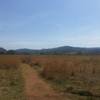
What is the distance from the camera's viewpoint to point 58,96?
1335cm

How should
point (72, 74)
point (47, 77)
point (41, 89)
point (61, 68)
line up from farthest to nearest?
point (61, 68) < point (72, 74) < point (47, 77) < point (41, 89)

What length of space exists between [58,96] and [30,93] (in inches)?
65.8

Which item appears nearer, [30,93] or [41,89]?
[30,93]

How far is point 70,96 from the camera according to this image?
1344cm

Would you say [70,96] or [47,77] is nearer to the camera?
[70,96]

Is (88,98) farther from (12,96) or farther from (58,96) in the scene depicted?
(12,96)

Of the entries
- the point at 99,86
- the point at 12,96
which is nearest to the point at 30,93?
the point at 12,96

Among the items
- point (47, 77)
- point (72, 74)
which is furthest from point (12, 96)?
point (72, 74)

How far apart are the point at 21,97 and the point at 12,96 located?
0.65 meters

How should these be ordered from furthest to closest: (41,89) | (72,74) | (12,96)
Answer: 1. (72,74)
2. (41,89)
3. (12,96)

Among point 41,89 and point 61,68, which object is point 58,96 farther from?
point 61,68

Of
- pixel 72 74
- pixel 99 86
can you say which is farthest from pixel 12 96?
pixel 72 74

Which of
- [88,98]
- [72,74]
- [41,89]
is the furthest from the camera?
[72,74]

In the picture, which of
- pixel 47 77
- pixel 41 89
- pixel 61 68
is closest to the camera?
pixel 41 89
